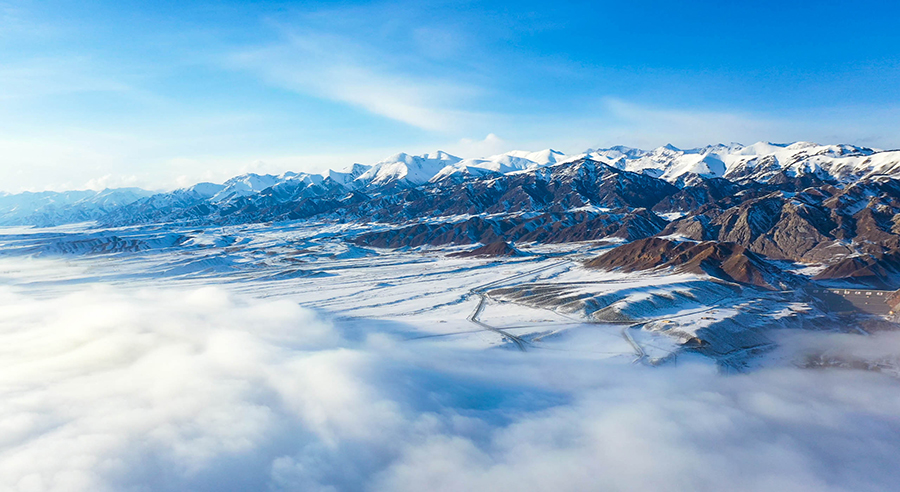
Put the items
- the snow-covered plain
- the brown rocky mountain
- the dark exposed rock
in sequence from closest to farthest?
1. the snow-covered plain
2. the dark exposed rock
3. the brown rocky mountain

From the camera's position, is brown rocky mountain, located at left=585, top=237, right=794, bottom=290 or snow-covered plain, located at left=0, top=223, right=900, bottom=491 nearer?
snow-covered plain, located at left=0, top=223, right=900, bottom=491

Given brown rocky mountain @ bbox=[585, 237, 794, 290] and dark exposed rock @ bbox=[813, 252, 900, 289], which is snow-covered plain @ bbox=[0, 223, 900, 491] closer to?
brown rocky mountain @ bbox=[585, 237, 794, 290]

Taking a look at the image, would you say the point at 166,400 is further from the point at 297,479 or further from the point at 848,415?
the point at 848,415

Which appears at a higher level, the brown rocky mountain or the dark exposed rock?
the brown rocky mountain

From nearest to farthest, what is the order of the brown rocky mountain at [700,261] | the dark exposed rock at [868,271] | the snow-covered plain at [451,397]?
the snow-covered plain at [451,397]
the dark exposed rock at [868,271]
the brown rocky mountain at [700,261]

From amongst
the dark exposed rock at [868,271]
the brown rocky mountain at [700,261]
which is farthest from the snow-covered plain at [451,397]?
the dark exposed rock at [868,271]

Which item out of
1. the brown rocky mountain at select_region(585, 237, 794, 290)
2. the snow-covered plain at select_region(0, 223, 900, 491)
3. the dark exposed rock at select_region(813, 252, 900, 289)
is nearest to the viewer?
the snow-covered plain at select_region(0, 223, 900, 491)

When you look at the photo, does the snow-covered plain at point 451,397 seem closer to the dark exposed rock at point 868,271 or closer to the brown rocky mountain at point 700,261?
the brown rocky mountain at point 700,261

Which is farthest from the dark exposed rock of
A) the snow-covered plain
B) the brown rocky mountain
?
the snow-covered plain

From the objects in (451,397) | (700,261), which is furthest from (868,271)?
(451,397)
